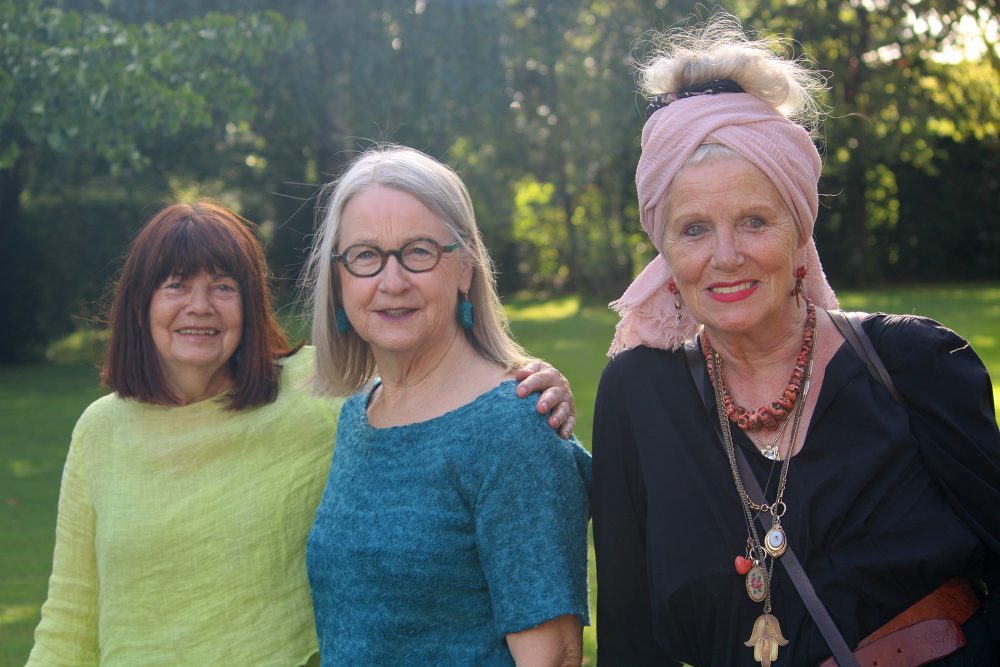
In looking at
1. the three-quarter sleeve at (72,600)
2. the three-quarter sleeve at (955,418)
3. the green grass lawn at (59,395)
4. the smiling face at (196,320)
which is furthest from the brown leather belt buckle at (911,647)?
the three-quarter sleeve at (72,600)

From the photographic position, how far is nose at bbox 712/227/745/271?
100 inches

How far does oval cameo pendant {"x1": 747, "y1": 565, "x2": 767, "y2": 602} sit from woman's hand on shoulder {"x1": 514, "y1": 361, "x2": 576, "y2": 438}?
55cm

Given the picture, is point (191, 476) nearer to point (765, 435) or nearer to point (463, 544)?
point (463, 544)

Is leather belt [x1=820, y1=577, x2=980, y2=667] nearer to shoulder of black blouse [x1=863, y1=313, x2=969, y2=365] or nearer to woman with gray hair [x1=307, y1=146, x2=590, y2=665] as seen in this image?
shoulder of black blouse [x1=863, y1=313, x2=969, y2=365]

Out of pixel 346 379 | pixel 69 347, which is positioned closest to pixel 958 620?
pixel 346 379

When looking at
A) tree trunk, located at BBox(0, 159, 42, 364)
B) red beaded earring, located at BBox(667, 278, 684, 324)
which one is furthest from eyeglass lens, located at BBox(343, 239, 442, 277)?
tree trunk, located at BBox(0, 159, 42, 364)

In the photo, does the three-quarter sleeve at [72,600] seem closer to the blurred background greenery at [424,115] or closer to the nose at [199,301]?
the nose at [199,301]

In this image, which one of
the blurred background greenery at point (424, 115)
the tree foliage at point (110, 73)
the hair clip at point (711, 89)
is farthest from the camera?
the blurred background greenery at point (424, 115)

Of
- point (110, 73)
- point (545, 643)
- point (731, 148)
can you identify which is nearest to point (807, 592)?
point (545, 643)

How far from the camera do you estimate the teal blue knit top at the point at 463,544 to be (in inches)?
100

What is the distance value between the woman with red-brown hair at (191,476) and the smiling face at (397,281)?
639mm

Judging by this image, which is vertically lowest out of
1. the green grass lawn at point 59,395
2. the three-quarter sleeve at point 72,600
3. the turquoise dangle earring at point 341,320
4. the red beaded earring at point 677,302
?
the green grass lawn at point 59,395

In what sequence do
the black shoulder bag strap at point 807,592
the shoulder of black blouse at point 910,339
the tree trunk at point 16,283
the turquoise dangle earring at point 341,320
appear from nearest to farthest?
1. the black shoulder bag strap at point 807,592
2. the shoulder of black blouse at point 910,339
3. the turquoise dangle earring at point 341,320
4. the tree trunk at point 16,283

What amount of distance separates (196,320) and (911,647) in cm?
218
